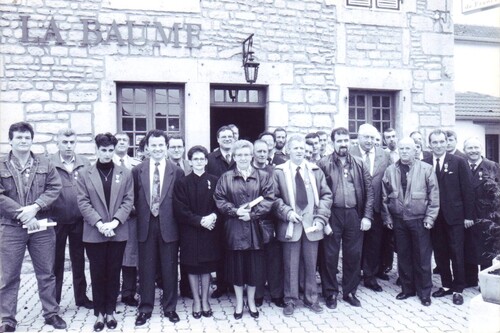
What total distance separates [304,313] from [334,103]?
4.27 meters

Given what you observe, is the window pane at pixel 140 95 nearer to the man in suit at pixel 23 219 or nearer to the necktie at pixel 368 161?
the man in suit at pixel 23 219

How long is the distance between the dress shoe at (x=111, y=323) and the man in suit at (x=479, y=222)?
4.30 meters

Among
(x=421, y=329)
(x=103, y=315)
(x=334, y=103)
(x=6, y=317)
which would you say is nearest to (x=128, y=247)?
(x=103, y=315)

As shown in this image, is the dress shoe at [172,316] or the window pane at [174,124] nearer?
the dress shoe at [172,316]

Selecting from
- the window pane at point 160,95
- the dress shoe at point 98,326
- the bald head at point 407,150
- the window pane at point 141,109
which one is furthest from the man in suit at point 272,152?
the dress shoe at point 98,326

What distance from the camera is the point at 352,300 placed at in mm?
5402

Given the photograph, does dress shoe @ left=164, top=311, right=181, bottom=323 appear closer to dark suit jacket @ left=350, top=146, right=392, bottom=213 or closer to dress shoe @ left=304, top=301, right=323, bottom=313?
dress shoe @ left=304, top=301, right=323, bottom=313

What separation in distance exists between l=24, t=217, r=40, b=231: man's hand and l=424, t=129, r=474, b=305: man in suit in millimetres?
4506

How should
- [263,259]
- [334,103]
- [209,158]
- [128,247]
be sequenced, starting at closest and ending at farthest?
[263,259] < [128,247] < [209,158] < [334,103]

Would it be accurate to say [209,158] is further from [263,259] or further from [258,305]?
[258,305]

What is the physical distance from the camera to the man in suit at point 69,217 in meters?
5.18

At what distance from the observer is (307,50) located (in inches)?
319

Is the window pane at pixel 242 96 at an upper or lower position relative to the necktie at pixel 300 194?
upper

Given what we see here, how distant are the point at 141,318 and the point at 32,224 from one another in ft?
4.74
